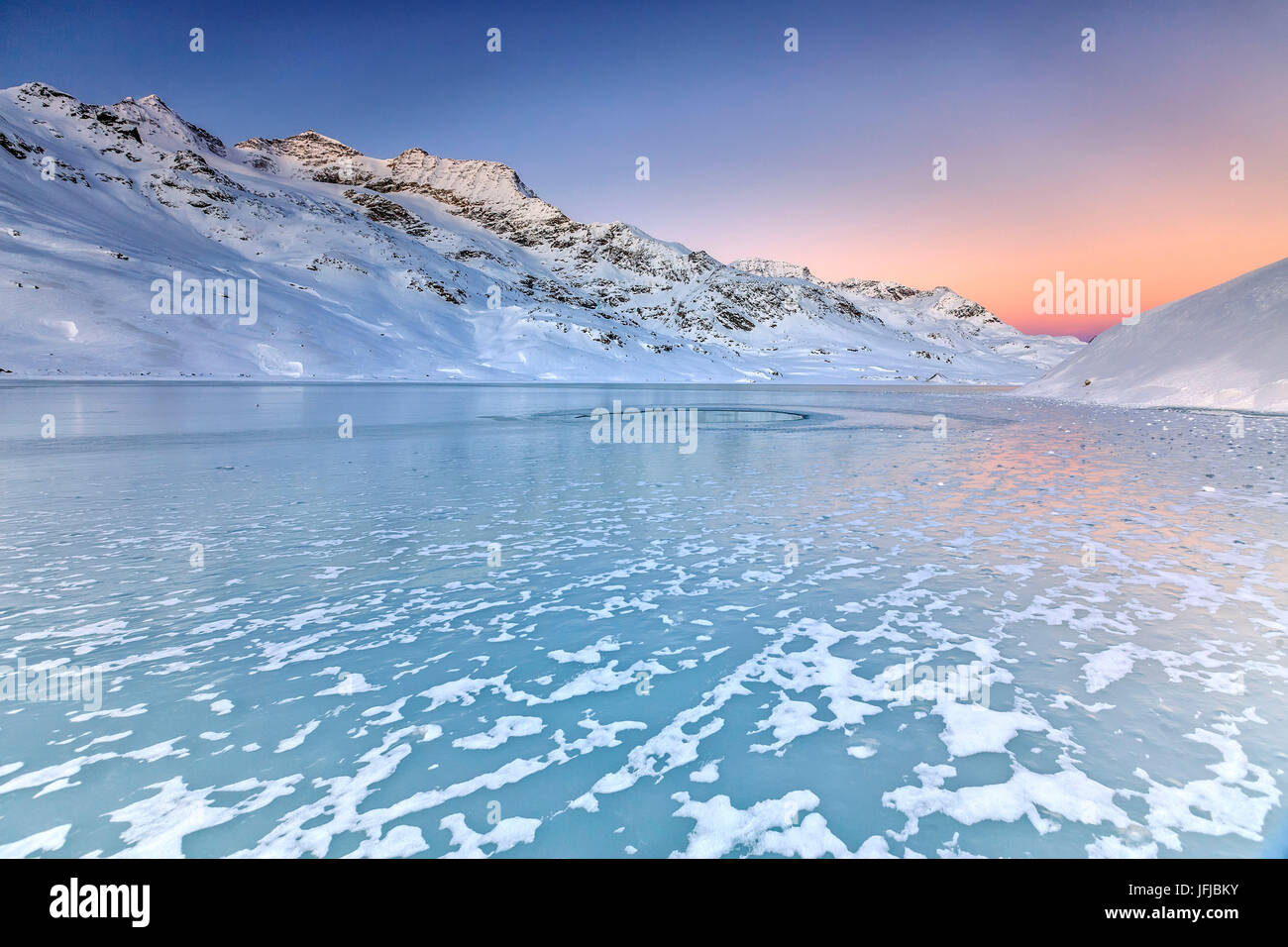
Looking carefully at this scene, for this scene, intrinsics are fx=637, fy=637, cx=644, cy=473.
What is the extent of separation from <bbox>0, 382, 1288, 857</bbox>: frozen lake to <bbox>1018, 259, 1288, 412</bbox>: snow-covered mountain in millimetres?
31886

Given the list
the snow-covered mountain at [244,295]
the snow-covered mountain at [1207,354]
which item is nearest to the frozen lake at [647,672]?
the snow-covered mountain at [1207,354]

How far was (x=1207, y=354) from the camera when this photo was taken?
41.4 metres

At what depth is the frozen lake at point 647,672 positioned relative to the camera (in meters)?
4.07

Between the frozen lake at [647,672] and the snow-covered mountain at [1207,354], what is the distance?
3189cm

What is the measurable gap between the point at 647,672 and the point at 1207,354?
51.7m

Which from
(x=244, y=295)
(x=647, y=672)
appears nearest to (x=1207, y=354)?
(x=647, y=672)

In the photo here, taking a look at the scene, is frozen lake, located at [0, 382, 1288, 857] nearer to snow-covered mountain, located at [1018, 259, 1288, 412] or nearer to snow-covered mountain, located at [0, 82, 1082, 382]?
snow-covered mountain, located at [1018, 259, 1288, 412]

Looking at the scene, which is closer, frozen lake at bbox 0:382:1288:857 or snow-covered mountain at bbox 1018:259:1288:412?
frozen lake at bbox 0:382:1288:857

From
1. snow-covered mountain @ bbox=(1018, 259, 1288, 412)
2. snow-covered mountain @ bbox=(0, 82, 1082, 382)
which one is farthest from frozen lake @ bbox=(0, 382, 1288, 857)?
snow-covered mountain @ bbox=(0, 82, 1082, 382)

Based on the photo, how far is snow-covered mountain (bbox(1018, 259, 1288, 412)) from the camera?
37125 mm

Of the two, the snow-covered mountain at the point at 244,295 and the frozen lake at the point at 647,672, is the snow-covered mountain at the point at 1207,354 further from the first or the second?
the snow-covered mountain at the point at 244,295

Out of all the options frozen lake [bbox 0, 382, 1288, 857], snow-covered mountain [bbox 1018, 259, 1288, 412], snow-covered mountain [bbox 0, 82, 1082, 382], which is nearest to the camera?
frozen lake [bbox 0, 382, 1288, 857]
